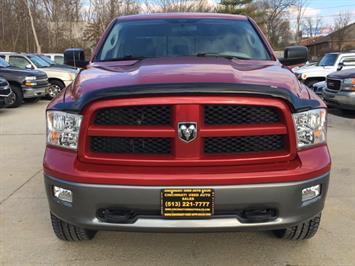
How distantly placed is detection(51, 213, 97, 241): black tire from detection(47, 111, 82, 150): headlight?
70cm

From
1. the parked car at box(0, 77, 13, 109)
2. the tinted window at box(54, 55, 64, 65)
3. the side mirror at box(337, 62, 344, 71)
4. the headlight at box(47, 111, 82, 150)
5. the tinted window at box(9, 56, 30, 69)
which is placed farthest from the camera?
the tinted window at box(54, 55, 64, 65)

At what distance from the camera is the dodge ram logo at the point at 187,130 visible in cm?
303

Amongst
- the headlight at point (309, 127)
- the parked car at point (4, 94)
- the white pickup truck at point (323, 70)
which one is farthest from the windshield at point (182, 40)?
the white pickup truck at point (323, 70)

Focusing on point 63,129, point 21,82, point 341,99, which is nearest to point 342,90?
point 341,99

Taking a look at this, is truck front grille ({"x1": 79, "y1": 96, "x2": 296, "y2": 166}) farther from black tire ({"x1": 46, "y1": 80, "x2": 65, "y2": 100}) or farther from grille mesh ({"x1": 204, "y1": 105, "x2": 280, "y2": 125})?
black tire ({"x1": 46, "y1": 80, "x2": 65, "y2": 100})

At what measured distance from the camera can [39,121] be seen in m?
11.4

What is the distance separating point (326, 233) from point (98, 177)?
212 centimetres

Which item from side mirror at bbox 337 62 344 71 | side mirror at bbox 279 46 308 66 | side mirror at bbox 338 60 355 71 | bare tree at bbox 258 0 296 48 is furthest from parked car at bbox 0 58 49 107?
bare tree at bbox 258 0 296 48

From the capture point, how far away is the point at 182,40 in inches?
186

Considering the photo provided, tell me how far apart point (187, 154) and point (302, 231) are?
1.30m

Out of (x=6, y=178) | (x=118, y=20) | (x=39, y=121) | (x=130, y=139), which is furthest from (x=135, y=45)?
(x=39, y=121)

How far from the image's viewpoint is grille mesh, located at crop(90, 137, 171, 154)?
3139mm

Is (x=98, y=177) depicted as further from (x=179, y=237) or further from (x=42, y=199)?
(x=42, y=199)

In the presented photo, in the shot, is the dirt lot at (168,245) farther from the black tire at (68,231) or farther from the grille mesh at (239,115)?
the grille mesh at (239,115)
